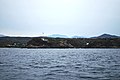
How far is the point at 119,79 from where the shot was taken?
102 ft

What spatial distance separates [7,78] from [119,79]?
1749cm

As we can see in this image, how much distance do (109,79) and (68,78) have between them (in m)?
6.36

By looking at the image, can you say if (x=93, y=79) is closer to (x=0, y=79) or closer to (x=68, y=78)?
(x=68, y=78)

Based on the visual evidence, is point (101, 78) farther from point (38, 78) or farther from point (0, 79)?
point (0, 79)

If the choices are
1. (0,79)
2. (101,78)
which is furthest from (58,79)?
(0,79)

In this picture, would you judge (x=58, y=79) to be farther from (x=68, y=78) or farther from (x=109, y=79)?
(x=109, y=79)

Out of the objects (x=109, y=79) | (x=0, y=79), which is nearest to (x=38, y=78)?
(x=0, y=79)

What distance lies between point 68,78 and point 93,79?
3.92m

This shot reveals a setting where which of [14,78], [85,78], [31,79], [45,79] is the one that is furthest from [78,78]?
[14,78]

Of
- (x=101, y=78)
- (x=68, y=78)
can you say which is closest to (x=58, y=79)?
(x=68, y=78)

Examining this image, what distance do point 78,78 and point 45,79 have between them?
17.4 feet

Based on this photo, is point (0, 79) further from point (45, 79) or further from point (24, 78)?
point (45, 79)

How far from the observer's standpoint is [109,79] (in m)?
31.2

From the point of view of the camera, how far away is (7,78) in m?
32.0
